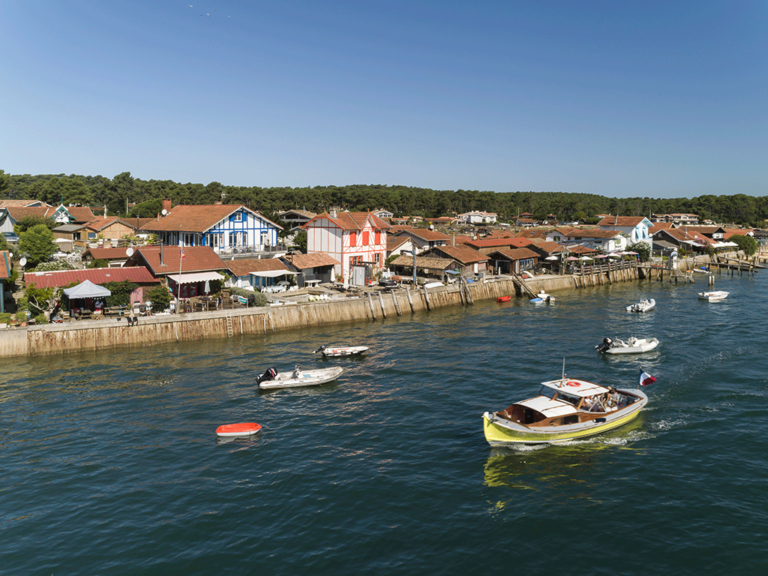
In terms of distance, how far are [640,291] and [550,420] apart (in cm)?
6645

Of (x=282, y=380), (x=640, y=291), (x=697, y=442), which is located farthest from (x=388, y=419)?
(x=640, y=291)

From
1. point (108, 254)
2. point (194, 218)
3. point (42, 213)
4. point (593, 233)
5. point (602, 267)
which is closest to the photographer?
point (108, 254)

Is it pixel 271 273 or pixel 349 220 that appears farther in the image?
pixel 349 220

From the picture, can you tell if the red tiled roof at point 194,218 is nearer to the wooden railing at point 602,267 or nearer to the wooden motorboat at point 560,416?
the wooden motorboat at point 560,416

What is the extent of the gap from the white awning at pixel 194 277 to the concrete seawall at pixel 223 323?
5976 millimetres

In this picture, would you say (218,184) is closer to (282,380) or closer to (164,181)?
(164,181)

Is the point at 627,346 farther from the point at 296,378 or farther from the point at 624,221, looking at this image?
the point at 624,221

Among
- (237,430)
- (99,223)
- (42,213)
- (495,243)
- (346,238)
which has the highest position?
(42,213)

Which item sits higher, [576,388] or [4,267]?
[4,267]

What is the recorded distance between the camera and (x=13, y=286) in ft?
192

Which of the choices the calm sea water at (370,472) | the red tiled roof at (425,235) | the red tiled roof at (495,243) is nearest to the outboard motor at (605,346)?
the calm sea water at (370,472)

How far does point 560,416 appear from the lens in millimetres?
29422

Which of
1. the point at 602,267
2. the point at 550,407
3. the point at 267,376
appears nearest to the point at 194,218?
the point at 267,376

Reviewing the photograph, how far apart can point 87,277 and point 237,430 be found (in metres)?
33.6
